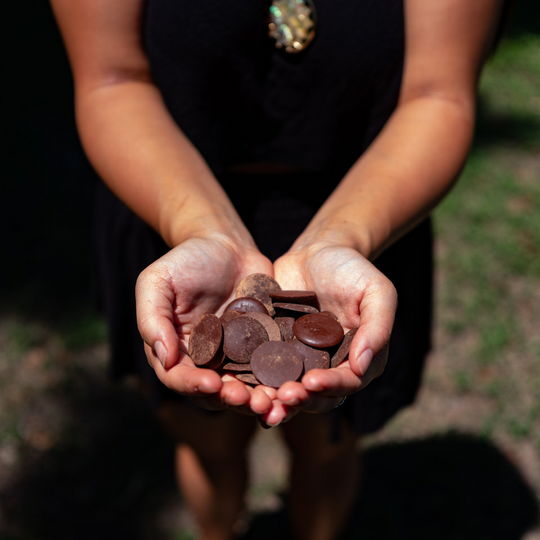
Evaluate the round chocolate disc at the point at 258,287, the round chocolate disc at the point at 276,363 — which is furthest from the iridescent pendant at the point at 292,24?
the round chocolate disc at the point at 276,363

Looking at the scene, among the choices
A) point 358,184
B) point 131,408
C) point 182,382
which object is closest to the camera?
point 182,382

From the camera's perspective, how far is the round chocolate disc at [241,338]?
1845mm

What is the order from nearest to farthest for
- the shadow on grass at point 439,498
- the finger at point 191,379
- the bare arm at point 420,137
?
the finger at point 191,379 < the bare arm at point 420,137 < the shadow on grass at point 439,498

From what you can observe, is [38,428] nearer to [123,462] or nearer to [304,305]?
[123,462]

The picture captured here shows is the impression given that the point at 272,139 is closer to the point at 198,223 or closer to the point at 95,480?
the point at 198,223

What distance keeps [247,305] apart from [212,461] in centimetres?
132

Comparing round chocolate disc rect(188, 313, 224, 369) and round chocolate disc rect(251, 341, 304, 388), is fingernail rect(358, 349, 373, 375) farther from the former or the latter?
round chocolate disc rect(188, 313, 224, 369)

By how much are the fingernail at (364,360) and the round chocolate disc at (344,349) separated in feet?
0.72

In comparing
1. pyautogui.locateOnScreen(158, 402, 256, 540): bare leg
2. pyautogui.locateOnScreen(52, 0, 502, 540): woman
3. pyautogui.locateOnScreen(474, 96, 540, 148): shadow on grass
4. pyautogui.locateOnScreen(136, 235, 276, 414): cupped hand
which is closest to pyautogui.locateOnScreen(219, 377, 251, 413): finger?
pyautogui.locateOnScreen(136, 235, 276, 414): cupped hand

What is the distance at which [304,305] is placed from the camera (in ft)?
6.35

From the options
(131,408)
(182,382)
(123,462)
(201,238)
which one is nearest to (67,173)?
(131,408)

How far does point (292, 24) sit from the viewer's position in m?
2.01

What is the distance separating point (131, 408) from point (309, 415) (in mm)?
2072

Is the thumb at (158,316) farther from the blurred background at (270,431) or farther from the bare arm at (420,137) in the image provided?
the blurred background at (270,431)
